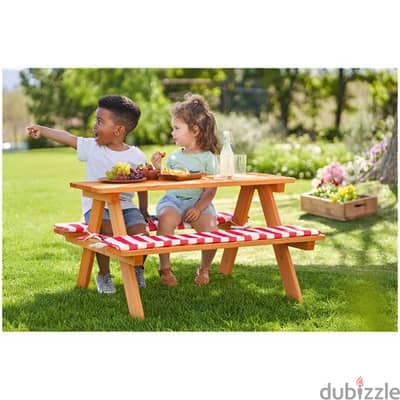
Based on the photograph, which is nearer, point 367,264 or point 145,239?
point 145,239

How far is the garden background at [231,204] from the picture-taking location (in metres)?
4.41

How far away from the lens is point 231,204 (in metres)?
9.16

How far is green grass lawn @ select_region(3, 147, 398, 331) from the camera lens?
4.24 metres

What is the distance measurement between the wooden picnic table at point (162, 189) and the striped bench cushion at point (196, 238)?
0.05m

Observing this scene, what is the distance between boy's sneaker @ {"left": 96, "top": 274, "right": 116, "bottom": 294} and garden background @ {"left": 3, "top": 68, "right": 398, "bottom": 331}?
65 mm

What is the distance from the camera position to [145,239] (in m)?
4.18

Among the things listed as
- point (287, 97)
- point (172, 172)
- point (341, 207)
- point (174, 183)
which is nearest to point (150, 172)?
point (172, 172)

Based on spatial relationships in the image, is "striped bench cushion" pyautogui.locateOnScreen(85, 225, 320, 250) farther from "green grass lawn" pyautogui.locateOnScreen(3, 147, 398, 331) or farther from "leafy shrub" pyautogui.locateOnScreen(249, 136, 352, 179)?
"leafy shrub" pyautogui.locateOnScreen(249, 136, 352, 179)

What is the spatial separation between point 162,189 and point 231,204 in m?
4.85

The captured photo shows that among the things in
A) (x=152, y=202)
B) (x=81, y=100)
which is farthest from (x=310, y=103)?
Answer: (x=152, y=202)

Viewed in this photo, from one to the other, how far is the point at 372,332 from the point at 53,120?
12.5 m

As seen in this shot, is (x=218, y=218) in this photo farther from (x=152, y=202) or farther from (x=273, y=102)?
(x=273, y=102)

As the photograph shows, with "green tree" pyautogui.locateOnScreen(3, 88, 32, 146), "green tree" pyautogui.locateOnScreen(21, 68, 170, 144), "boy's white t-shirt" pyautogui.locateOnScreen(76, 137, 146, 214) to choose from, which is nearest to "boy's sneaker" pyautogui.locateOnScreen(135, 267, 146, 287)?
"boy's white t-shirt" pyautogui.locateOnScreen(76, 137, 146, 214)

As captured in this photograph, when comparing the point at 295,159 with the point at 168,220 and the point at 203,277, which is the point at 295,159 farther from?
the point at 168,220
